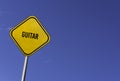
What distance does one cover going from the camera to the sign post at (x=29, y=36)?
7.62 metres

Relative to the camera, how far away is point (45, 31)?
8008 millimetres

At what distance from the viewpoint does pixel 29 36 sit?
7852 mm

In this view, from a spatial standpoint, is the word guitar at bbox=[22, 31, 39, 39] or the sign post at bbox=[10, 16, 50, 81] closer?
the sign post at bbox=[10, 16, 50, 81]

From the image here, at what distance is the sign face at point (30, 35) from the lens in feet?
25.0

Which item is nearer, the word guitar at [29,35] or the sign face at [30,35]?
the sign face at [30,35]

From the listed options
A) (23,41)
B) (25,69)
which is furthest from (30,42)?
(25,69)

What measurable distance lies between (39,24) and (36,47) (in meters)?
0.74

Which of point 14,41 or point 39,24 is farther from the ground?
point 39,24

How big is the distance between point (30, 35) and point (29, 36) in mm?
41

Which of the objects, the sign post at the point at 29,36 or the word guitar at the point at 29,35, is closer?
the sign post at the point at 29,36

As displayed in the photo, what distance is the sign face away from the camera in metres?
7.63

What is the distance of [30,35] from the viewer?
7.87m

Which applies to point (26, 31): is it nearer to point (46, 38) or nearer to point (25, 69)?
point (46, 38)

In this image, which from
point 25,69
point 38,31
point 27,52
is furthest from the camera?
point 38,31
